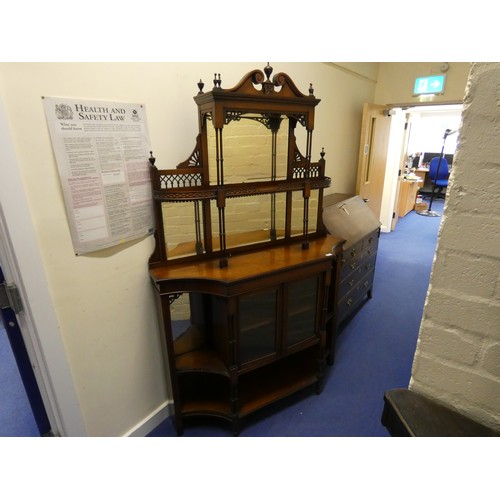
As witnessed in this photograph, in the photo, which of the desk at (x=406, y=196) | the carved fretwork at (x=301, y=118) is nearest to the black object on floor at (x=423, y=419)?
the carved fretwork at (x=301, y=118)

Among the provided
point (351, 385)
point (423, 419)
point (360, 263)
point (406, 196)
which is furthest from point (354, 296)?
point (406, 196)

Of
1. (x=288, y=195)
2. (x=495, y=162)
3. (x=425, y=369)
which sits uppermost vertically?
(x=495, y=162)

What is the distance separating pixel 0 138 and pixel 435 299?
1.37 metres

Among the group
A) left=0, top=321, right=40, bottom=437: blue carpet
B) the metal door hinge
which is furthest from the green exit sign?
left=0, top=321, right=40, bottom=437: blue carpet

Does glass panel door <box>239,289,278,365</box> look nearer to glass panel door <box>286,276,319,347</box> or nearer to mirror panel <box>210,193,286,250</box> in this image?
glass panel door <box>286,276,319,347</box>

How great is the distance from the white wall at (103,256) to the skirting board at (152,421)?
2 centimetres

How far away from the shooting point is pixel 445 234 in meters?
0.61

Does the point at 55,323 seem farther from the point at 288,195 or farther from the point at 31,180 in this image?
the point at 288,195

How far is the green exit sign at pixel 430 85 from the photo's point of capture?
348 centimetres

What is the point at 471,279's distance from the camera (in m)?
0.60

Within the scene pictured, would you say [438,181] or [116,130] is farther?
[438,181]

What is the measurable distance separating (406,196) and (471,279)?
633 cm

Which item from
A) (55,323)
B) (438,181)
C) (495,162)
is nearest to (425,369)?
(495,162)

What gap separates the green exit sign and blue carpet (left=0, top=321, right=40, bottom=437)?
4.64 meters
